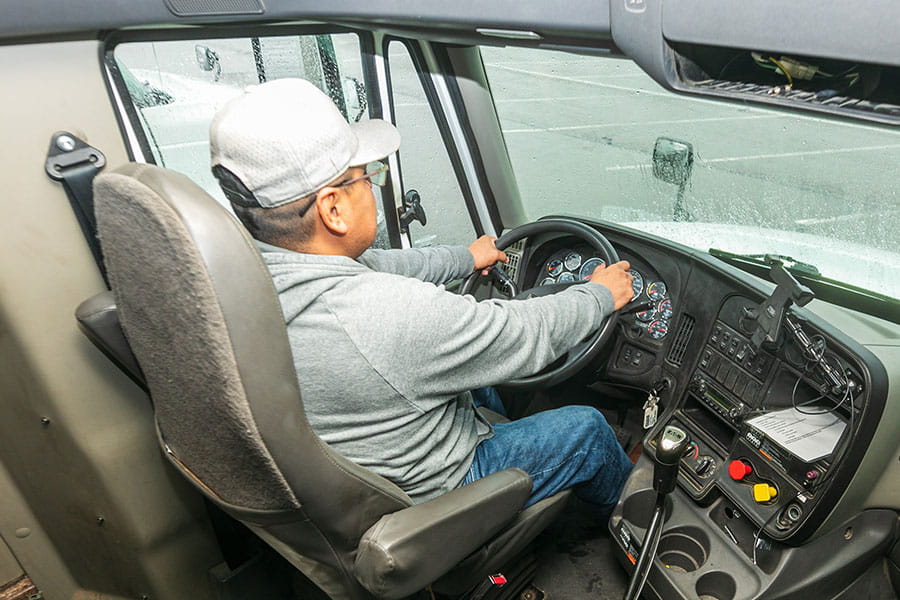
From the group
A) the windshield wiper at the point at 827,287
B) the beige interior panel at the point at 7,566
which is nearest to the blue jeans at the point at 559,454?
the windshield wiper at the point at 827,287

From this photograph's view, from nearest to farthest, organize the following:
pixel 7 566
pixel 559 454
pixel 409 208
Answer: pixel 559 454, pixel 7 566, pixel 409 208

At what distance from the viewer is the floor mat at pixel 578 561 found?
190 centimetres

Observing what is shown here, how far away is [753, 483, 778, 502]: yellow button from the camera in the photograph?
59.3 inches

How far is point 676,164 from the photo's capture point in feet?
6.63

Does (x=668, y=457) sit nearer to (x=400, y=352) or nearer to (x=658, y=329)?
(x=658, y=329)

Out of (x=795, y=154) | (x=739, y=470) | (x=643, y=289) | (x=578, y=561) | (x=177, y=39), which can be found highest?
(x=177, y=39)

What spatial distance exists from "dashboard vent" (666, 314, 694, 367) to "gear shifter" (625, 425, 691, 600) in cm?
37

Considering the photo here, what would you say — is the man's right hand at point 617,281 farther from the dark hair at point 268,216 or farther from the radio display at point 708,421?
the dark hair at point 268,216

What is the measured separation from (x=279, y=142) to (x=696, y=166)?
141cm

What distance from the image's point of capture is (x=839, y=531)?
153 centimetres

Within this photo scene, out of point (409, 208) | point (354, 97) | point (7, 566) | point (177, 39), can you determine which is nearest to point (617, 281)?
point (409, 208)

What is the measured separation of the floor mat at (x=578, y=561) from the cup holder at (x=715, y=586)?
0.29 m

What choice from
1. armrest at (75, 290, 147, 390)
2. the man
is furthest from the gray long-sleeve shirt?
armrest at (75, 290, 147, 390)

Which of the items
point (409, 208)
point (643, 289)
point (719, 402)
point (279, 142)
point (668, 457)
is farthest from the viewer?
point (409, 208)
